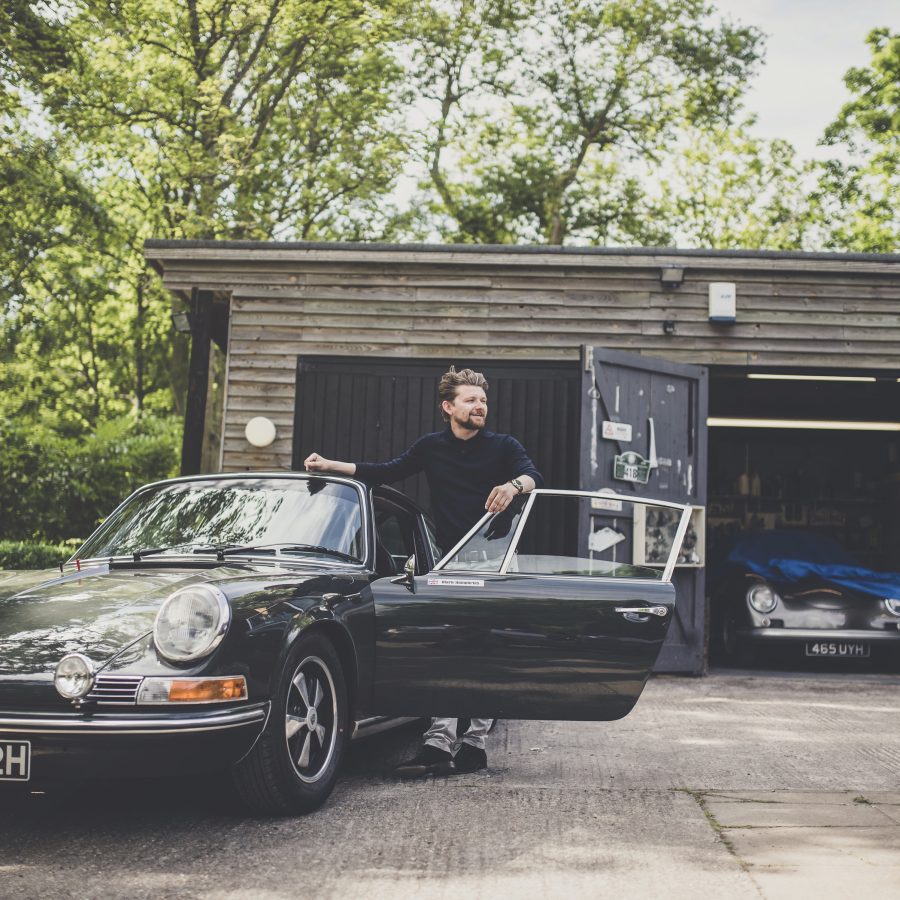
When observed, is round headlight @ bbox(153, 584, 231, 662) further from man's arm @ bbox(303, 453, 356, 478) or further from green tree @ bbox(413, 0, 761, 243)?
green tree @ bbox(413, 0, 761, 243)

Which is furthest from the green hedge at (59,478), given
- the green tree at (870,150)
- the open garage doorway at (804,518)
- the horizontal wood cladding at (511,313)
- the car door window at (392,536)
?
the green tree at (870,150)

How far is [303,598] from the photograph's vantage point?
4.40m

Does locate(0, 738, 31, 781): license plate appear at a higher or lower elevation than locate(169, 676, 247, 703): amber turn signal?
lower

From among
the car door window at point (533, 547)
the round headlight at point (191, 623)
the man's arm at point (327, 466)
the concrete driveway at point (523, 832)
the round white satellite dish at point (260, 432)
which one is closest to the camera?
the concrete driveway at point (523, 832)

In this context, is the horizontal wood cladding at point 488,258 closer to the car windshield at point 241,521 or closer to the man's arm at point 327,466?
the man's arm at point 327,466

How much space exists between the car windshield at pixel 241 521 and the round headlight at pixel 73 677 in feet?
3.99

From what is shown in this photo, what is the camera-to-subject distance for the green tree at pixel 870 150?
28.6 metres

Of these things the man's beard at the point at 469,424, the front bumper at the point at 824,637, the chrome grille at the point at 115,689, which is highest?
the man's beard at the point at 469,424

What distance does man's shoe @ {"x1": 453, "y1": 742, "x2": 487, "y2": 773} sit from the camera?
17.7 ft

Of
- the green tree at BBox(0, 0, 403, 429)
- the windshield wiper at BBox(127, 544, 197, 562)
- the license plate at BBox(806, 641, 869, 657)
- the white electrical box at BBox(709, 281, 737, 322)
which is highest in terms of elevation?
the green tree at BBox(0, 0, 403, 429)

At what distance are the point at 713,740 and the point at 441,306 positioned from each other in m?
5.54

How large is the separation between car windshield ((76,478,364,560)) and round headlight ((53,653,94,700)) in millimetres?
1215

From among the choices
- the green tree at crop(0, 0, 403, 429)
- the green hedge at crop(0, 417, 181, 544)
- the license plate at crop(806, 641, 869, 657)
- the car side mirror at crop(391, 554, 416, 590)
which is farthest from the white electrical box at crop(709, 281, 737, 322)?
the green tree at crop(0, 0, 403, 429)

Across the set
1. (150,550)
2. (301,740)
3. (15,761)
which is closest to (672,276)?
(150,550)
